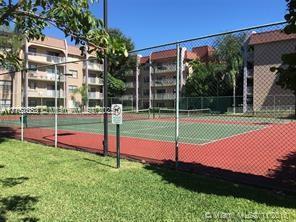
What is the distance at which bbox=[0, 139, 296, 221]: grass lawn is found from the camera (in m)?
5.27

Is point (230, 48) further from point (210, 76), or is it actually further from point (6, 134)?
point (6, 134)

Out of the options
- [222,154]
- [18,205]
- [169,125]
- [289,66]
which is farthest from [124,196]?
[169,125]

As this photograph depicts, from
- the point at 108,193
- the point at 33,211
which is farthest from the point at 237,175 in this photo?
the point at 33,211

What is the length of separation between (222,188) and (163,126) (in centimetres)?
1729

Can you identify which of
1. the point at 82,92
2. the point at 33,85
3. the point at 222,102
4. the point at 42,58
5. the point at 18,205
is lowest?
the point at 18,205

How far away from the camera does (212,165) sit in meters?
9.51

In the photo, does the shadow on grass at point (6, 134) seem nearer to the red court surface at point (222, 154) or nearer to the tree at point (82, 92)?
the red court surface at point (222, 154)

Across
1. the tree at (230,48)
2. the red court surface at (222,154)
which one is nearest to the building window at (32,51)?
the red court surface at (222,154)

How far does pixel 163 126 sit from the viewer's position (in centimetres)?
2402

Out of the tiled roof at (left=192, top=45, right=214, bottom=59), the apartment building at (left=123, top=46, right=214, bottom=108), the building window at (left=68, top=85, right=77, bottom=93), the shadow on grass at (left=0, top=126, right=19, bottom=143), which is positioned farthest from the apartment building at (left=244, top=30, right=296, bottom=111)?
the building window at (left=68, top=85, right=77, bottom=93)

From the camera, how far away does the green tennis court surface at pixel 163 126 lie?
658 inches

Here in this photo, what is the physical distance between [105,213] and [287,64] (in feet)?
11.0

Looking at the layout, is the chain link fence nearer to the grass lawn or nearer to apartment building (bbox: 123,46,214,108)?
apartment building (bbox: 123,46,214,108)

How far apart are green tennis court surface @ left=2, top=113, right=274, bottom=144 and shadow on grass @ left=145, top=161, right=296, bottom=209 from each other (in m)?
6.31
